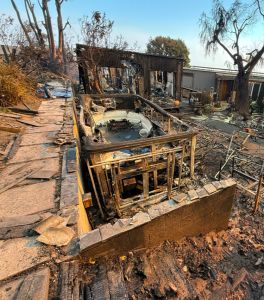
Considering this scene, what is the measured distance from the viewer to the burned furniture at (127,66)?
11.3 m

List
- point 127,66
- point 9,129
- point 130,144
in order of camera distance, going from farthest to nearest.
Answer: point 127,66, point 9,129, point 130,144

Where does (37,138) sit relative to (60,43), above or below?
below

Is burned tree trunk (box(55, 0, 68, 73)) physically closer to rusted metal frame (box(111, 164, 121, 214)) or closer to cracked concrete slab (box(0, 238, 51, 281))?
rusted metal frame (box(111, 164, 121, 214))

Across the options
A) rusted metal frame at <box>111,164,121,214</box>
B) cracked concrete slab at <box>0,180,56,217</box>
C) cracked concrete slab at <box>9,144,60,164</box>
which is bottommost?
rusted metal frame at <box>111,164,121,214</box>

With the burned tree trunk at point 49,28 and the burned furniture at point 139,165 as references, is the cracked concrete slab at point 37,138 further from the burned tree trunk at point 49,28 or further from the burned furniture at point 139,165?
the burned tree trunk at point 49,28

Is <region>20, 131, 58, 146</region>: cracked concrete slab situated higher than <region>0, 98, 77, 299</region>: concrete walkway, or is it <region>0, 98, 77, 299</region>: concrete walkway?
<region>20, 131, 58, 146</region>: cracked concrete slab

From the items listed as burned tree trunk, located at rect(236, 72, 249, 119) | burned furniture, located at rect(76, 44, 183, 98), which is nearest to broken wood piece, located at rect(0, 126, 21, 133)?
burned furniture, located at rect(76, 44, 183, 98)

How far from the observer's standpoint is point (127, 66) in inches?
503

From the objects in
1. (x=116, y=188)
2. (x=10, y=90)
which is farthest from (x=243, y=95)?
(x=10, y=90)

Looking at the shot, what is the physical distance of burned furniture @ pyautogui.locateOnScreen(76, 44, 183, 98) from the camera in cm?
1130

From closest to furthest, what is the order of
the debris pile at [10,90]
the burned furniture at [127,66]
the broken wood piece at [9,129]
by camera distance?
the broken wood piece at [9,129], the debris pile at [10,90], the burned furniture at [127,66]

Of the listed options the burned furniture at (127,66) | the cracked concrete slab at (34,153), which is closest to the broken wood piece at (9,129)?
the cracked concrete slab at (34,153)

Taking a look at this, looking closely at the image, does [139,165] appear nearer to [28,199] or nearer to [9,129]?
[28,199]

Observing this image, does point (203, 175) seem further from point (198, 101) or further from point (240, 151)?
point (198, 101)
